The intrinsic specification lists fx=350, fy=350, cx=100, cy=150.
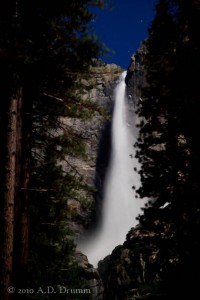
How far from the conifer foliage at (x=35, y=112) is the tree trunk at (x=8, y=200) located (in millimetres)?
18

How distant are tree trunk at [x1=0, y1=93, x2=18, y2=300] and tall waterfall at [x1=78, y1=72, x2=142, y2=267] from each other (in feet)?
115

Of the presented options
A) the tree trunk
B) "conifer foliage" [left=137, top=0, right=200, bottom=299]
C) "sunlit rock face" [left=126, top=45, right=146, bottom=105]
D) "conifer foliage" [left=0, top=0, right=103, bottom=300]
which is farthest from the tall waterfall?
the tree trunk

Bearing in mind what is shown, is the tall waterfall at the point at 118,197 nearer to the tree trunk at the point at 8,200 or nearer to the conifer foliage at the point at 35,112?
the conifer foliage at the point at 35,112

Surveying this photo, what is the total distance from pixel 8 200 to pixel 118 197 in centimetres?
4130

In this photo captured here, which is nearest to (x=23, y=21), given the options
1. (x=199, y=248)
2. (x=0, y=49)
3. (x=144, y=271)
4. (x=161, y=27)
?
(x=0, y=49)

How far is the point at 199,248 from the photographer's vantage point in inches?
293

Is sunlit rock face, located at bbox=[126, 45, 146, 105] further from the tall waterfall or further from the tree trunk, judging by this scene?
the tree trunk

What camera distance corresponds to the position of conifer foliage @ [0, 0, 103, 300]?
707 centimetres

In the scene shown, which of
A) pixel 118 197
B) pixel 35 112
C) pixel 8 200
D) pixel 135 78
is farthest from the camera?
pixel 135 78

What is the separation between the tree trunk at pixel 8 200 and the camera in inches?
268

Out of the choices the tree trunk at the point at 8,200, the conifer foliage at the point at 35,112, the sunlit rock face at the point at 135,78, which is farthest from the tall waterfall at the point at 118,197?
the tree trunk at the point at 8,200

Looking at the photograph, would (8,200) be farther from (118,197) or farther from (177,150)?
(118,197)

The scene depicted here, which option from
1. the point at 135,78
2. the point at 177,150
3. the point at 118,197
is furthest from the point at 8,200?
the point at 135,78

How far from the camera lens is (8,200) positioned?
7.11 metres
